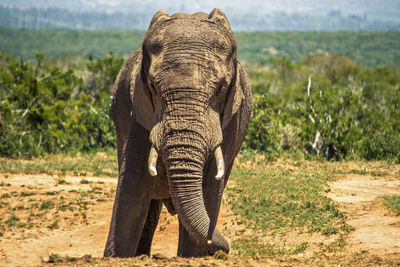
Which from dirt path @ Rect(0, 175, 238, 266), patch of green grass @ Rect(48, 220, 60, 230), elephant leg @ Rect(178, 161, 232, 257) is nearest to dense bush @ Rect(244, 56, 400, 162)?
dirt path @ Rect(0, 175, 238, 266)

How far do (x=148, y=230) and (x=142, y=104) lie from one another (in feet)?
7.17

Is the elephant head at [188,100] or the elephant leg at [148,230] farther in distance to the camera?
the elephant leg at [148,230]

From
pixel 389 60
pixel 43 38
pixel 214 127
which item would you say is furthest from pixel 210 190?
pixel 43 38

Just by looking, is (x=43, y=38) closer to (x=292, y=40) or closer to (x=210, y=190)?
(x=292, y=40)

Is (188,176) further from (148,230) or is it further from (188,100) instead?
(148,230)

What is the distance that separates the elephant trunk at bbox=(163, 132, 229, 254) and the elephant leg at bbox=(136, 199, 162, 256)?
2.31 m

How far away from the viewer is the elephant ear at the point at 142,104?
16.6ft

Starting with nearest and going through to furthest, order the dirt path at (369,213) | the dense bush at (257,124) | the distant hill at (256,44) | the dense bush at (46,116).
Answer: the dirt path at (369,213) → the dense bush at (257,124) → the dense bush at (46,116) → the distant hill at (256,44)

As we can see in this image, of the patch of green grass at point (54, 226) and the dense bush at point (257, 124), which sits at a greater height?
the dense bush at point (257, 124)

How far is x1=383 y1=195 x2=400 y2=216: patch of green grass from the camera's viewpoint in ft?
27.9

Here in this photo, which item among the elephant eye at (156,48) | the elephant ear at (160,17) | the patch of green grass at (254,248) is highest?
the elephant ear at (160,17)

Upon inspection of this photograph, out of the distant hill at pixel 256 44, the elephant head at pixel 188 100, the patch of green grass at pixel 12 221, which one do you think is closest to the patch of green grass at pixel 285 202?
the patch of green grass at pixel 12 221

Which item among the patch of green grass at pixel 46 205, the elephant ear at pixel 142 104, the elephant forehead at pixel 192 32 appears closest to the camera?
the elephant forehead at pixel 192 32

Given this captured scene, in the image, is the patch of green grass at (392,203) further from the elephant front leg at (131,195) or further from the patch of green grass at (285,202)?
the elephant front leg at (131,195)
